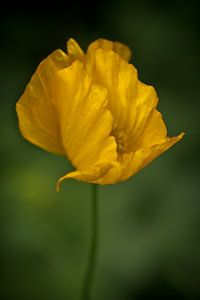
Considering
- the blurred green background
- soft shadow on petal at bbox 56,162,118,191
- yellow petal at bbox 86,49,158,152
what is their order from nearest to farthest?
soft shadow on petal at bbox 56,162,118,191
yellow petal at bbox 86,49,158,152
the blurred green background

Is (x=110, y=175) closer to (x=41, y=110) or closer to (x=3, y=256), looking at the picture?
(x=41, y=110)

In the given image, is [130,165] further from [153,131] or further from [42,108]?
[42,108]

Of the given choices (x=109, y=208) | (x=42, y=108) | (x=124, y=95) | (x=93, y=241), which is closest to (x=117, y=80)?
(x=124, y=95)

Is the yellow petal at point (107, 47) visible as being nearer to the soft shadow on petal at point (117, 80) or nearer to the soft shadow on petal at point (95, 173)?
the soft shadow on petal at point (117, 80)

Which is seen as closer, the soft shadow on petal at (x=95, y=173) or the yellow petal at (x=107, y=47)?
the soft shadow on petal at (x=95, y=173)

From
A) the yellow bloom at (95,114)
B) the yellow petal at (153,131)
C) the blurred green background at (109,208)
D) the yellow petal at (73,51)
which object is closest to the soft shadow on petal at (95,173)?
the yellow bloom at (95,114)

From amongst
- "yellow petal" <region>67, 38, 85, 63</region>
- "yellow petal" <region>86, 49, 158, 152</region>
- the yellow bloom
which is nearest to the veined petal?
the yellow bloom

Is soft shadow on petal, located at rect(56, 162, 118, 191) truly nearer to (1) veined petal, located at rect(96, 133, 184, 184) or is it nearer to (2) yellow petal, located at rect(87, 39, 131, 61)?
(1) veined petal, located at rect(96, 133, 184, 184)
